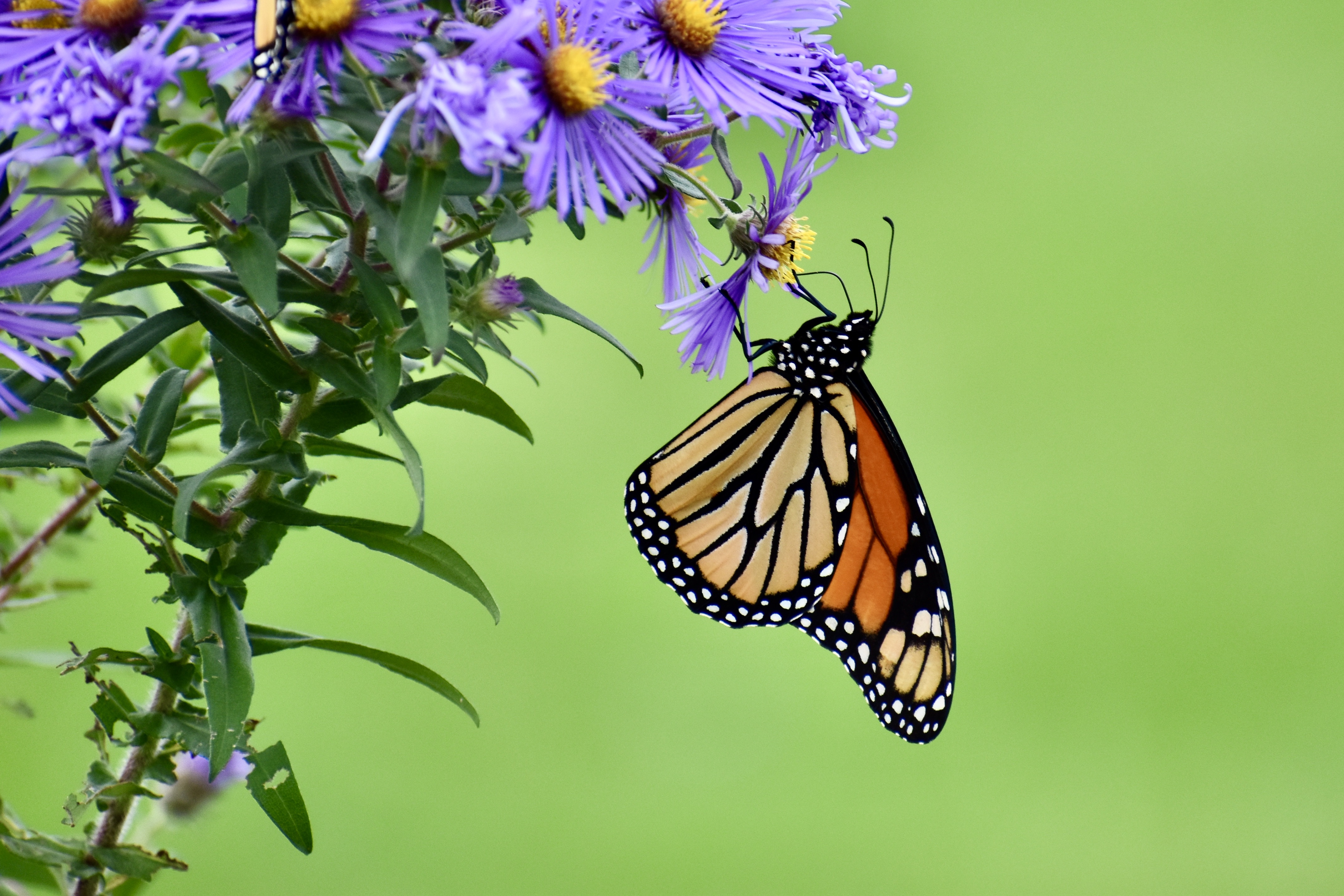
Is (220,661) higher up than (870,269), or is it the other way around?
(870,269)

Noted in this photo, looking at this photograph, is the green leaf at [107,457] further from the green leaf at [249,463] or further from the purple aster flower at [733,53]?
the purple aster flower at [733,53]

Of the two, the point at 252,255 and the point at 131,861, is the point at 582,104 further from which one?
the point at 131,861

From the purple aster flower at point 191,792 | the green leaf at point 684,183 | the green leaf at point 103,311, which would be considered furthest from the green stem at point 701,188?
the purple aster flower at point 191,792

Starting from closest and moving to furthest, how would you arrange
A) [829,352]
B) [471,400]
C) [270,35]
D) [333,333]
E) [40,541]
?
[270,35] < [333,333] < [471,400] < [40,541] < [829,352]

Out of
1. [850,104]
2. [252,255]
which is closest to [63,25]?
[252,255]

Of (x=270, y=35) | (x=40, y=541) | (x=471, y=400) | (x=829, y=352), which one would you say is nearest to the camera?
(x=270, y=35)
